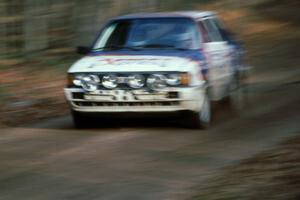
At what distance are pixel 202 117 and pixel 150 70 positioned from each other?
43.3 inches

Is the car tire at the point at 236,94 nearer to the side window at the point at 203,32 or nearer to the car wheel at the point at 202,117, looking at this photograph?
the side window at the point at 203,32

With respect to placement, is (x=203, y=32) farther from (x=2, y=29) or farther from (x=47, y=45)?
(x=47, y=45)

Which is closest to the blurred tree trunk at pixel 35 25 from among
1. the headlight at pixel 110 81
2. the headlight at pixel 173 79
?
the headlight at pixel 110 81

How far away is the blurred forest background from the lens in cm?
1273

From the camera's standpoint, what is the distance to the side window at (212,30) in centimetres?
1116

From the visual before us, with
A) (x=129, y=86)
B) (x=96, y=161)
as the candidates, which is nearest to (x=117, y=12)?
(x=129, y=86)

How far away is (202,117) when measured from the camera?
393 inches

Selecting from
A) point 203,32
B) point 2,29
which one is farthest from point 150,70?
point 2,29

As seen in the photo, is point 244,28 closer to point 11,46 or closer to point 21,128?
point 11,46

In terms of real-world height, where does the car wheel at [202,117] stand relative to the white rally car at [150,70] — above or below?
below

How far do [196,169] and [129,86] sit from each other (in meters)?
2.28

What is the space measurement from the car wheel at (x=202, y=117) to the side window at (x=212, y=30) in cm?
137

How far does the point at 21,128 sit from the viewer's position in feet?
34.6

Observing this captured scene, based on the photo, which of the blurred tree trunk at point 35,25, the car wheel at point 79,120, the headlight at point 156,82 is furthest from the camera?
the blurred tree trunk at point 35,25
